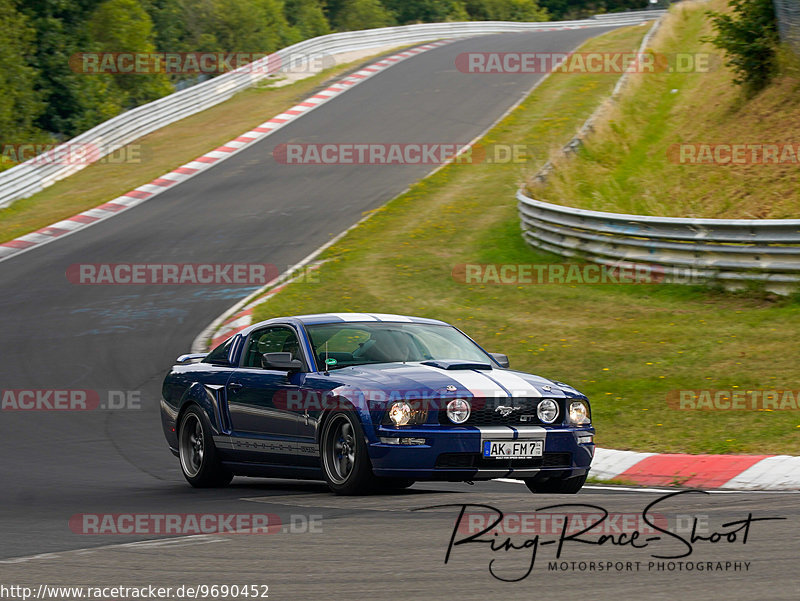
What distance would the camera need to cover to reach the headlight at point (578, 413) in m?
8.02

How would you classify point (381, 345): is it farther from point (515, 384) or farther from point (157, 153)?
point (157, 153)

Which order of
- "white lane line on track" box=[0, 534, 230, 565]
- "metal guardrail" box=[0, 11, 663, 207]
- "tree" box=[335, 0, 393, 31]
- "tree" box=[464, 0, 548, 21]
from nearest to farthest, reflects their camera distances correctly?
"white lane line on track" box=[0, 534, 230, 565], "metal guardrail" box=[0, 11, 663, 207], "tree" box=[335, 0, 393, 31], "tree" box=[464, 0, 548, 21]

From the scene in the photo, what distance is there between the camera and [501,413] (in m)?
7.69

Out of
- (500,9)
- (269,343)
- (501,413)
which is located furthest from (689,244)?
(500,9)

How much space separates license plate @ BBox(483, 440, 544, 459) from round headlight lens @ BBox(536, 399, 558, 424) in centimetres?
20

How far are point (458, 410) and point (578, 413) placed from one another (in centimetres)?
99

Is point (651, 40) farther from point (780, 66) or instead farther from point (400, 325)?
point (400, 325)

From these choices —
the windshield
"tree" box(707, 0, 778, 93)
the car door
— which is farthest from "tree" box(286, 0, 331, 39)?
the windshield

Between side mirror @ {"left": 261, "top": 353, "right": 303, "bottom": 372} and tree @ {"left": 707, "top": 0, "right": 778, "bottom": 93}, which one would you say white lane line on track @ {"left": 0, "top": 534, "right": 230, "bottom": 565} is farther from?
tree @ {"left": 707, "top": 0, "right": 778, "bottom": 93}

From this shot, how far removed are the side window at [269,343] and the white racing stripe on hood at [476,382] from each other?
1.23 m

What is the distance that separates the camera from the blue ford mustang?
24.7ft

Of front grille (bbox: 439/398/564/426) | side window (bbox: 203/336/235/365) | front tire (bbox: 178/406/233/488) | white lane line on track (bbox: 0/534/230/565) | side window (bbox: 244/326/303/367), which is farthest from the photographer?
side window (bbox: 203/336/235/365)

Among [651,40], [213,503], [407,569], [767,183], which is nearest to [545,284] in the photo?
[767,183]

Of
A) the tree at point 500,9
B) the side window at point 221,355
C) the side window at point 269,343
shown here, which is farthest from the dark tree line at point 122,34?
the side window at point 269,343
